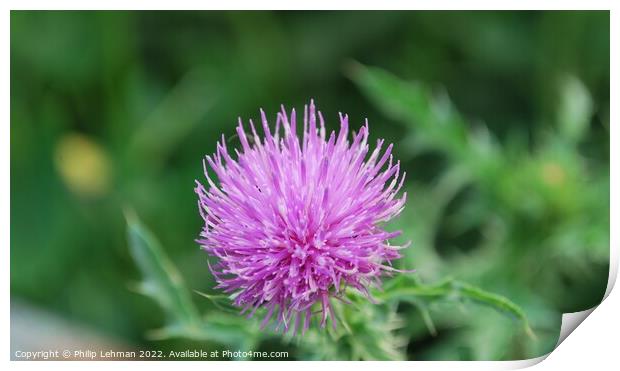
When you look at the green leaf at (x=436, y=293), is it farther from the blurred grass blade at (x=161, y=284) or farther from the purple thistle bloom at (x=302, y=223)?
the blurred grass blade at (x=161, y=284)

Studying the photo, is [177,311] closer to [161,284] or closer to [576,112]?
[161,284]

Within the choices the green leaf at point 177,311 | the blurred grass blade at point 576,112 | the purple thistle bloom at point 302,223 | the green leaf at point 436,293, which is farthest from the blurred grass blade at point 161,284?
the blurred grass blade at point 576,112

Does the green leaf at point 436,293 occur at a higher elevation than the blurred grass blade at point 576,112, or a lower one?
lower

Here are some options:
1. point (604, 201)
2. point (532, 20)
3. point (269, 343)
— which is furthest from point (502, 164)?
point (269, 343)

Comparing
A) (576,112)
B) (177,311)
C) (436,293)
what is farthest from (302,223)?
(576,112)

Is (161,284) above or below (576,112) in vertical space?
below

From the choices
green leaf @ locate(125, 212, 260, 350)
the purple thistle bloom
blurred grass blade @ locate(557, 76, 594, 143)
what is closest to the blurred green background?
blurred grass blade @ locate(557, 76, 594, 143)
